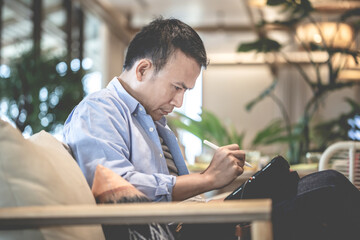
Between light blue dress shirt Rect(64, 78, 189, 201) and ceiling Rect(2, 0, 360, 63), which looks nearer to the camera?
light blue dress shirt Rect(64, 78, 189, 201)

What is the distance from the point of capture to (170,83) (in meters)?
1.63

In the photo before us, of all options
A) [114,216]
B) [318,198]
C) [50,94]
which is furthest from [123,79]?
[50,94]

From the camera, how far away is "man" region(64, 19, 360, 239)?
1.34m

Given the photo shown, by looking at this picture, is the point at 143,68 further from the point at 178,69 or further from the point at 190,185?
the point at 190,185

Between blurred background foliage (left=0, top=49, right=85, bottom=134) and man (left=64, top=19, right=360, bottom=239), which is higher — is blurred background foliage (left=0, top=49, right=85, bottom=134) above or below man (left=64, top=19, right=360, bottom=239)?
below

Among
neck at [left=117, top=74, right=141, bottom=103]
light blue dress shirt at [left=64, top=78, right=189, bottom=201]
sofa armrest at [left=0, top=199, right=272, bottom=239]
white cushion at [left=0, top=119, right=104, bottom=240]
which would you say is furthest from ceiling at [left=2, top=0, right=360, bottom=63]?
sofa armrest at [left=0, top=199, right=272, bottom=239]

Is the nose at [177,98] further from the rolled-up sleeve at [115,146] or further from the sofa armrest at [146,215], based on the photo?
the sofa armrest at [146,215]

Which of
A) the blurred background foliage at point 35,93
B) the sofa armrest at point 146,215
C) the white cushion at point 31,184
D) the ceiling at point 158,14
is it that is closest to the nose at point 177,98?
the white cushion at point 31,184

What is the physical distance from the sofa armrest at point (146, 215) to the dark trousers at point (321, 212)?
47 cm

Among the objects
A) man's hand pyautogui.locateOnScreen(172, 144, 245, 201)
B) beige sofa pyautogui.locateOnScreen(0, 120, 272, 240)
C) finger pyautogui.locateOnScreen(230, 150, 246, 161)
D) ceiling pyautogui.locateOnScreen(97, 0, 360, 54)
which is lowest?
ceiling pyautogui.locateOnScreen(97, 0, 360, 54)

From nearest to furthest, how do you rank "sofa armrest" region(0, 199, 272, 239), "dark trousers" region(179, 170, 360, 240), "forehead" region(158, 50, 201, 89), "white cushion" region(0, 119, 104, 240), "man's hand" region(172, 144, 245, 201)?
"sofa armrest" region(0, 199, 272, 239)
"white cushion" region(0, 119, 104, 240)
"dark trousers" region(179, 170, 360, 240)
"man's hand" region(172, 144, 245, 201)
"forehead" region(158, 50, 201, 89)

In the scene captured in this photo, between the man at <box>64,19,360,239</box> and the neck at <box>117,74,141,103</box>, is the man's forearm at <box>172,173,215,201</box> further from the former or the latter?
the neck at <box>117,74,141,103</box>

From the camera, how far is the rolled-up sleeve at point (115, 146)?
135 cm

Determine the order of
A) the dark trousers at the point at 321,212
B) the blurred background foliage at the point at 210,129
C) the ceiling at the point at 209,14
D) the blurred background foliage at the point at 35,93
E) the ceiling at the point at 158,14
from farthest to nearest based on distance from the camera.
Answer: the ceiling at the point at 209,14, the ceiling at the point at 158,14, the blurred background foliage at the point at 35,93, the blurred background foliage at the point at 210,129, the dark trousers at the point at 321,212
